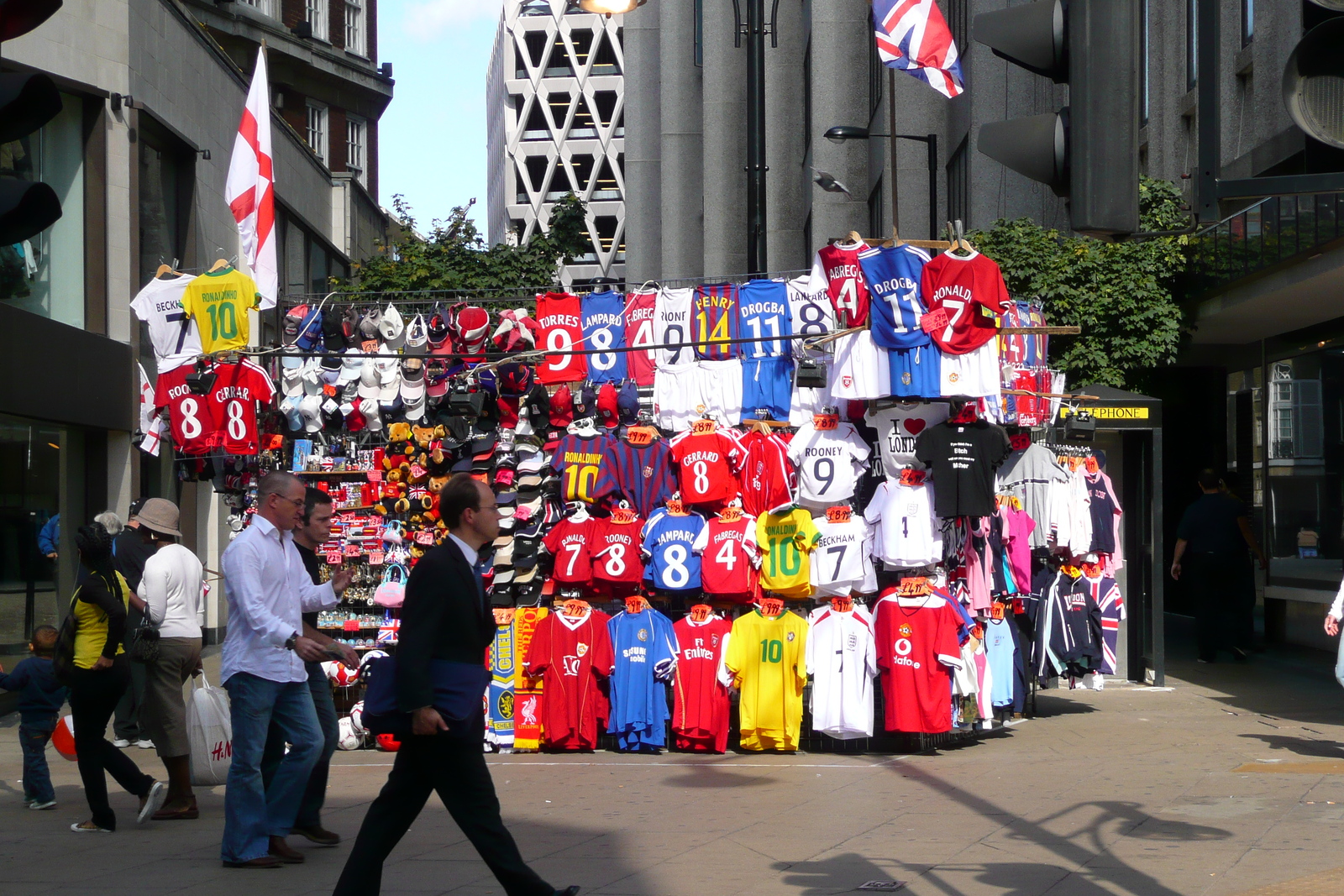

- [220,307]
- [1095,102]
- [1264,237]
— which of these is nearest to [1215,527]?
[1264,237]

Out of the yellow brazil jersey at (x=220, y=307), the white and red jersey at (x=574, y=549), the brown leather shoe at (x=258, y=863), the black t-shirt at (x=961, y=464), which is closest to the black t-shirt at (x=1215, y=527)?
the black t-shirt at (x=961, y=464)

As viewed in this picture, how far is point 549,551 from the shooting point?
11500 mm

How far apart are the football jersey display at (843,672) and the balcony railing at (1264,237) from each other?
5844mm

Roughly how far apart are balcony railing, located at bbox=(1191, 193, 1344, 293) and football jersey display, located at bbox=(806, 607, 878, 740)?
19.2 feet

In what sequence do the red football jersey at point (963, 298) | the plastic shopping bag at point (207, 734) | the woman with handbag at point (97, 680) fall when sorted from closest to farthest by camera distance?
1. the woman with handbag at point (97, 680)
2. the plastic shopping bag at point (207, 734)
3. the red football jersey at point (963, 298)

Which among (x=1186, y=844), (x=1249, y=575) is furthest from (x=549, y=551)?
(x=1249, y=575)

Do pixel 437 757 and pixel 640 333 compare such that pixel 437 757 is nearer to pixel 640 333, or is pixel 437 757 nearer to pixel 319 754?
pixel 319 754

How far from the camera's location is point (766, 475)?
11195 mm

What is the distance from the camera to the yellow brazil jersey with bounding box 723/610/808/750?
11000 millimetres

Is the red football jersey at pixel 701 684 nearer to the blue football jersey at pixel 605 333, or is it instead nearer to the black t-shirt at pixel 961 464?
the black t-shirt at pixel 961 464

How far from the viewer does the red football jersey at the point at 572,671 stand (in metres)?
11.3

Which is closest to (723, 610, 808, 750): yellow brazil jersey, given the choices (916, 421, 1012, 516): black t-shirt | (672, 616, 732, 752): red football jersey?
(672, 616, 732, 752): red football jersey

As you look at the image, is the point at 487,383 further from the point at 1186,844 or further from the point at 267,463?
the point at 1186,844

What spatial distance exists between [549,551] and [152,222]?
1081 cm
